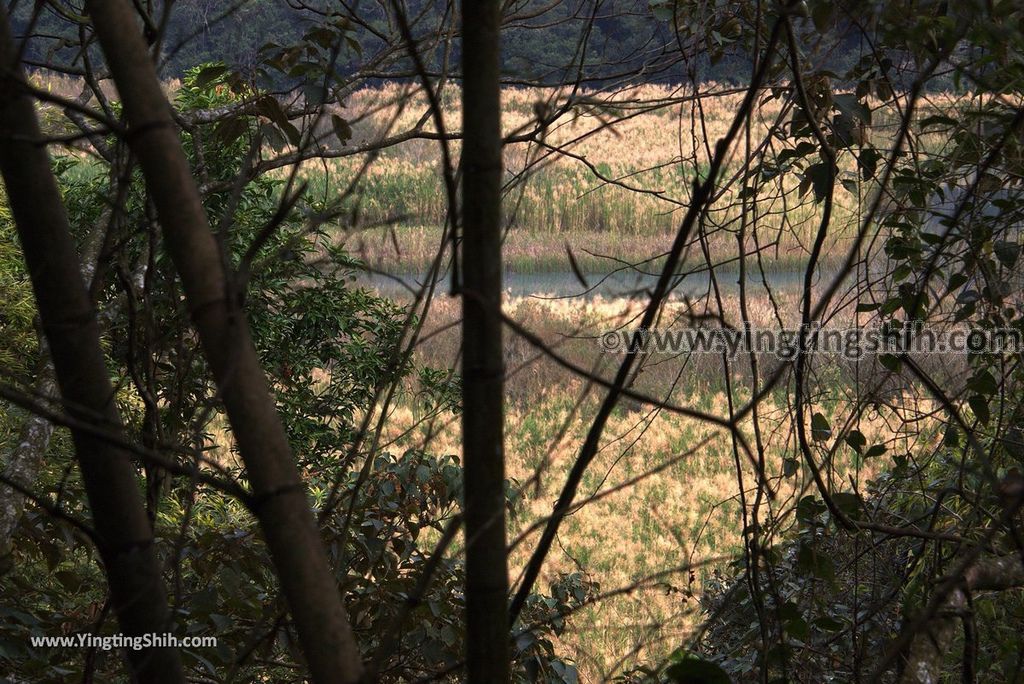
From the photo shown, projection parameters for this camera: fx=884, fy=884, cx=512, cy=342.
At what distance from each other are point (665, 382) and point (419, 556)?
5.68 m

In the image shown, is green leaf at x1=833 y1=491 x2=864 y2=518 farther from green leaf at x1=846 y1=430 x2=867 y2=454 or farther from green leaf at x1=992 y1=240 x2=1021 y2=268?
green leaf at x1=992 y1=240 x2=1021 y2=268

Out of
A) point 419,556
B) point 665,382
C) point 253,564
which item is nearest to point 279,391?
point 419,556

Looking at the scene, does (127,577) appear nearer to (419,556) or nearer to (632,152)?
(419,556)

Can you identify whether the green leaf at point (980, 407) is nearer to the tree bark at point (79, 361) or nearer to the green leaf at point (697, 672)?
the green leaf at point (697, 672)

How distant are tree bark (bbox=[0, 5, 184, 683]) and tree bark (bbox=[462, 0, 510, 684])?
257 mm

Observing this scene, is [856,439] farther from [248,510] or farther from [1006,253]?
[248,510]

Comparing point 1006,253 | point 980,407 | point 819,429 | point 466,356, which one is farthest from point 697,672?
point 1006,253

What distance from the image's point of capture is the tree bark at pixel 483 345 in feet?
1.49

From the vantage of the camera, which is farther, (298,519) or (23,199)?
(23,199)

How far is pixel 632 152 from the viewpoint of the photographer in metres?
15.2

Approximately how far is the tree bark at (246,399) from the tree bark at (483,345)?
0.24ft

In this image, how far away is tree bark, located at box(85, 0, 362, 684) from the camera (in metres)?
0.44

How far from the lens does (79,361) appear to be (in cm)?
62

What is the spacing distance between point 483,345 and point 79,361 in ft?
1.07
